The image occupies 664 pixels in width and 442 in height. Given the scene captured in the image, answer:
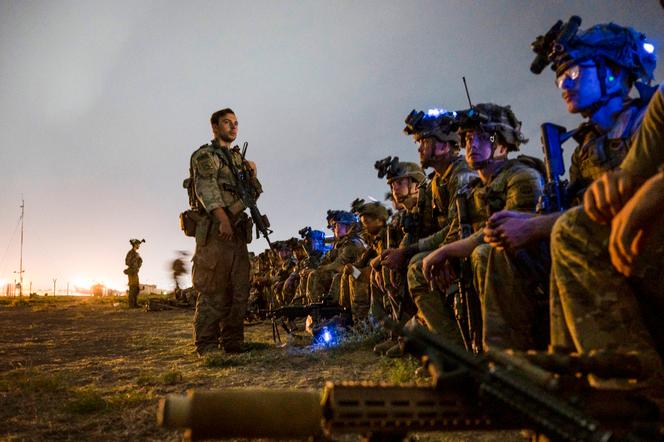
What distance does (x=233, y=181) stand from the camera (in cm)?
647

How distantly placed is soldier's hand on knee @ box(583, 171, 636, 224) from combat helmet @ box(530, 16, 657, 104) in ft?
6.54

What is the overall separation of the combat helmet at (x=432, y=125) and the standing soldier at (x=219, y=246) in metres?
3.01

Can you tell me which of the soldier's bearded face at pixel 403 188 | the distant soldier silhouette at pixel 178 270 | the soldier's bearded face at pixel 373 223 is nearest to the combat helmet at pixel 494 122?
the soldier's bearded face at pixel 403 188

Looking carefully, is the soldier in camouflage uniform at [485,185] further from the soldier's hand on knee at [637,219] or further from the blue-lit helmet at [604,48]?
the soldier's hand on knee at [637,219]

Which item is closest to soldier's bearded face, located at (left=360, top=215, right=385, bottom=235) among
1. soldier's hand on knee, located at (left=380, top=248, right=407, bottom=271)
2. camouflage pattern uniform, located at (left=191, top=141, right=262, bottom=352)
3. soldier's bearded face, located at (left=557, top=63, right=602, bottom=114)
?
camouflage pattern uniform, located at (left=191, top=141, right=262, bottom=352)

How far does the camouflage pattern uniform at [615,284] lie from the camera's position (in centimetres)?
155

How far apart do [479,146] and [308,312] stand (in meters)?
5.11

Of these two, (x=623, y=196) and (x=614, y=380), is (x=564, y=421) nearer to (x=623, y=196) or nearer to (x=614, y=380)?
(x=614, y=380)

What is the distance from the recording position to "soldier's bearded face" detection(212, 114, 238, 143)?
659 cm

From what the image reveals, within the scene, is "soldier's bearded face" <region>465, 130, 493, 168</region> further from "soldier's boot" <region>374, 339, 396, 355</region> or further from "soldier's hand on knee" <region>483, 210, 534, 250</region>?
"soldier's boot" <region>374, 339, 396, 355</region>

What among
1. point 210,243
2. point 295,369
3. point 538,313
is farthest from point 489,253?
point 210,243

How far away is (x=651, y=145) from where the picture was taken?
5.14 ft

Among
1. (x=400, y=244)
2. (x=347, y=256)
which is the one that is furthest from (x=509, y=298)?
(x=347, y=256)

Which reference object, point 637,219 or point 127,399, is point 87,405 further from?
point 637,219
